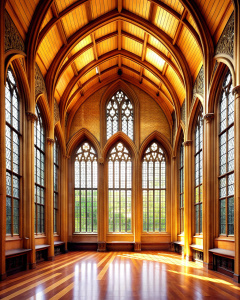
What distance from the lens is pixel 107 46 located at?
2094 cm

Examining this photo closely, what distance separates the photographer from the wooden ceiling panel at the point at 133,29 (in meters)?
18.8

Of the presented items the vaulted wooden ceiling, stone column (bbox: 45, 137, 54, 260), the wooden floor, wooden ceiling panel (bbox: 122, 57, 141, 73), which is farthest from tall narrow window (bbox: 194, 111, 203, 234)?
stone column (bbox: 45, 137, 54, 260)

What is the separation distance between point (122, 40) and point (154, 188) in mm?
10332

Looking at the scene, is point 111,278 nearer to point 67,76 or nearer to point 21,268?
point 21,268

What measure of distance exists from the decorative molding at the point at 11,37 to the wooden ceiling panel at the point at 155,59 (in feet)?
29.7

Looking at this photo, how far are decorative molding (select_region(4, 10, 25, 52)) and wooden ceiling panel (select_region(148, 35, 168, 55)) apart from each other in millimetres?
8006

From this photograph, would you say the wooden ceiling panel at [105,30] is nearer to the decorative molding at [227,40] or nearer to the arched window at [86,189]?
the decorative molding at [227,40]

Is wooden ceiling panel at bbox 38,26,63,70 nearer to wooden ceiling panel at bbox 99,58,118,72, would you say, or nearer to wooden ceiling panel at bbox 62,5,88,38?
wooden ceiling panel at bbox 62,5,88,38

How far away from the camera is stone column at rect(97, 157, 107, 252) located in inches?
901

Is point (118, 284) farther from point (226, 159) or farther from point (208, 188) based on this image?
point (226, 159)

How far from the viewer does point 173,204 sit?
2333cm

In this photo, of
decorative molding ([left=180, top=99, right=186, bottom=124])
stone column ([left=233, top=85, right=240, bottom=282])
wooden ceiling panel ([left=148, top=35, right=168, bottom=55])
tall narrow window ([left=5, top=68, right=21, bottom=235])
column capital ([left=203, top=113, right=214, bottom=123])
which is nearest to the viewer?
stone column ([left=233, top=85, right=240, bottom=282])

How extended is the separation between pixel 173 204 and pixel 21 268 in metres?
12.7

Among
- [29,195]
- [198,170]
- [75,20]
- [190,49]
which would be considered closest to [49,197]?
[29,195]
